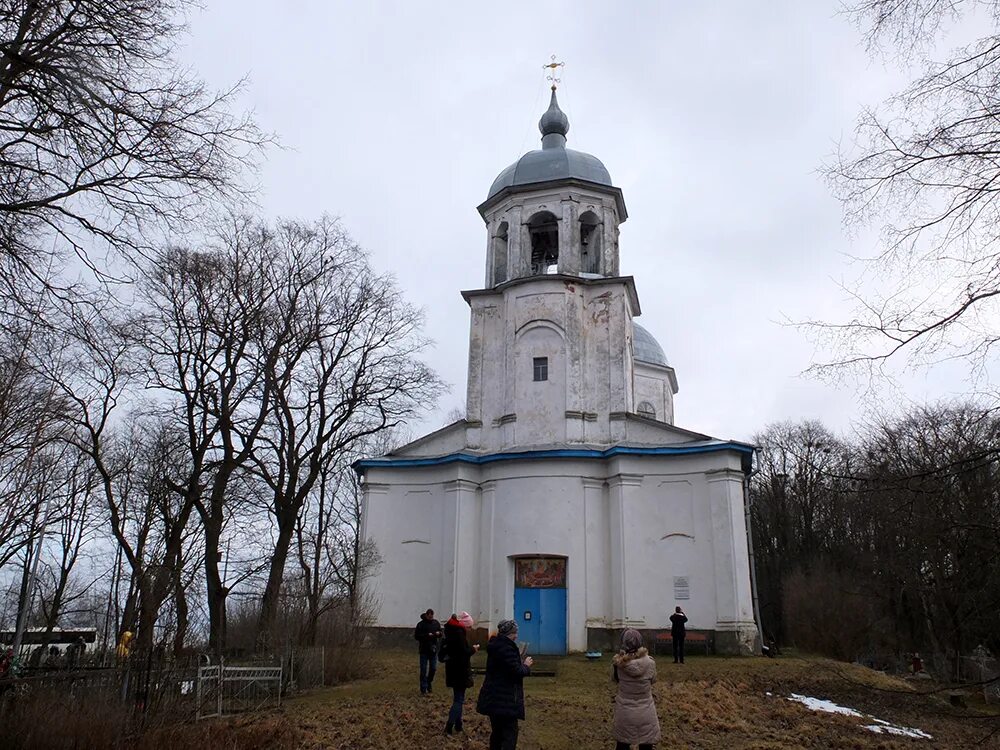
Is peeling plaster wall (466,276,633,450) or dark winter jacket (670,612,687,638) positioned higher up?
peeling plaster wall (466,276,633,450)

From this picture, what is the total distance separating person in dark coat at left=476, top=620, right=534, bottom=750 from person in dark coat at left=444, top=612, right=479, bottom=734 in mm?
2561

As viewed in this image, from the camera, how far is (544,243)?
1035 inches

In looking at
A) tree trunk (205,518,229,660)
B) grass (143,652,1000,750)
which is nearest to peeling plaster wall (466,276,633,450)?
tree trunk (205,518,229,660)

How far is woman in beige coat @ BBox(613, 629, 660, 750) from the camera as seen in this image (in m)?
7.10

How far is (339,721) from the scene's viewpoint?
10438 mm

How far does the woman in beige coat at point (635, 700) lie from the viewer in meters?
7.10

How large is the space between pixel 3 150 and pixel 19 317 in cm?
146

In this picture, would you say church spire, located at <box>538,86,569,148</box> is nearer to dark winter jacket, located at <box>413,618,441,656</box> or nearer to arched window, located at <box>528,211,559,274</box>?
arched window, located at <box>528,211,559,274</box>

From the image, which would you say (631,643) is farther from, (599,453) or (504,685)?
(599,453)

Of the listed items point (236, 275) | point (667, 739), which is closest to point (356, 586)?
point (236, 275)

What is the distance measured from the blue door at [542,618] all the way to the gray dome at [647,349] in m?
17.5

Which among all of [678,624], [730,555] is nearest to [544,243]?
[730,555]

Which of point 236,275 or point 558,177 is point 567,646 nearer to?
point 236,275

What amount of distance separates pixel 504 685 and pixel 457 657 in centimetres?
308
